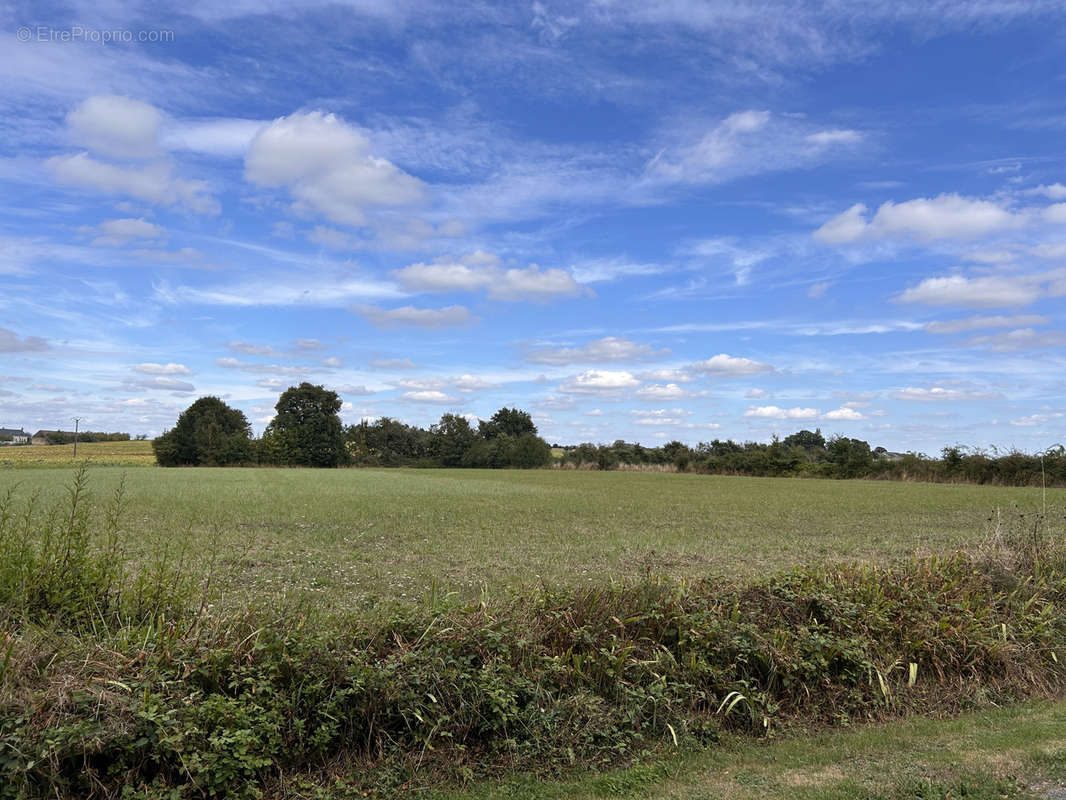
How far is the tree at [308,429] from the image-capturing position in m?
80.5

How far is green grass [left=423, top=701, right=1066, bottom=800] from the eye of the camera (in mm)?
4094

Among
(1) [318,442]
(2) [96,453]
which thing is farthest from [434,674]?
(2) [96,453]

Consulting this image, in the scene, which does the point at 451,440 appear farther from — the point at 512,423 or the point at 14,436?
the point at 14,436

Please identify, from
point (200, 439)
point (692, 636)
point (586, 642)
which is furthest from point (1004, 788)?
point (200, 439)

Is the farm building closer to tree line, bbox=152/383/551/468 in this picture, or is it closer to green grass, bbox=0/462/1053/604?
tree line, bbox=152/383/551/468

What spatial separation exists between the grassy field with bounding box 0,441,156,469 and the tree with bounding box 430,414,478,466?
1259 inches

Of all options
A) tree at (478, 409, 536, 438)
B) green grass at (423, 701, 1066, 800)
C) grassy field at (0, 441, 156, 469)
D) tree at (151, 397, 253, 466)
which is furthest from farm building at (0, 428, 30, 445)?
green grass at (423, 701, 1066, 800)

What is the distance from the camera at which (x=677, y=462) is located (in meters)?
64.4

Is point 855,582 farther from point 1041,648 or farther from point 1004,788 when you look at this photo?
point 1004,788

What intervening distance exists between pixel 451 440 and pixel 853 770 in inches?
3260

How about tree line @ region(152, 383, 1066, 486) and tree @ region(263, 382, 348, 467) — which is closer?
tree line @ region(152, 383, 1066, 486)

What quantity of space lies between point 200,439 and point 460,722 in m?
81.8

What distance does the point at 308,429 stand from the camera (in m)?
81.1

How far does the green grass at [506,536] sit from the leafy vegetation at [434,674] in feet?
4.09
